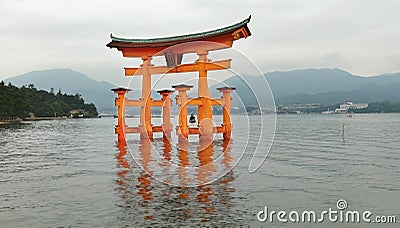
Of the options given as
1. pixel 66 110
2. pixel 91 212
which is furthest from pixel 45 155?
pixel 66 110

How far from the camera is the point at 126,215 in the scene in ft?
33.0

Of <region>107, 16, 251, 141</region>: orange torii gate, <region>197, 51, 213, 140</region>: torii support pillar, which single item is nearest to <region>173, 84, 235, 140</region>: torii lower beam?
<region>107, 16, 251, 141</region>: orange torii gate

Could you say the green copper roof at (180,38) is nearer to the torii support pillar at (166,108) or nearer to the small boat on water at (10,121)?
the torii support pillar at (166,108)

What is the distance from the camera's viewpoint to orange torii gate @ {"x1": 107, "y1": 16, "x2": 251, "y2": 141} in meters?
27.2

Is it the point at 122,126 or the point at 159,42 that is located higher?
the point at 159,42

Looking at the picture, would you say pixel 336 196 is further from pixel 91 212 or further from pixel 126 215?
pixel 91 212

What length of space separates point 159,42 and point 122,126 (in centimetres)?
717

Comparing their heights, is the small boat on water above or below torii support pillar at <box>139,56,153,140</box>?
below

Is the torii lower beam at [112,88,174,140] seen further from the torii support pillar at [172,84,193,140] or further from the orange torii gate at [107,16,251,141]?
the torii support pillar at [172,84,193,140]

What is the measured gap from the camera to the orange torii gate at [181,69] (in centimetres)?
2720

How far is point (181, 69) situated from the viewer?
29.3m

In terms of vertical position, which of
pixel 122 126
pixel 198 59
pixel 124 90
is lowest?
pixel 122 126

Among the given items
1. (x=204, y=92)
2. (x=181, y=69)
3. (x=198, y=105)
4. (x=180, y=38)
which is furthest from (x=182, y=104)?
(x=180, y=38)

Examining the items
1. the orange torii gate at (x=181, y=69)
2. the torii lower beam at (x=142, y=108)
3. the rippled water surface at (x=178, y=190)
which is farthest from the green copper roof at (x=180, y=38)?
the rippled water surface at (x=178, y=190)
